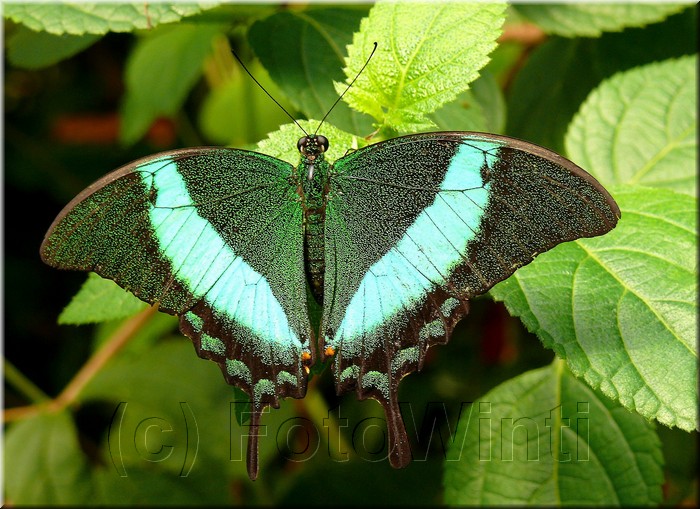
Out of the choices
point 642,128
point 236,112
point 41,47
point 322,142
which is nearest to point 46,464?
point 41,47

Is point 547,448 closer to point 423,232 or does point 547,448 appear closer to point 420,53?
point 423,232

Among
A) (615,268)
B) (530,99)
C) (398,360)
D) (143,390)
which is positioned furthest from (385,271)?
(143,390)

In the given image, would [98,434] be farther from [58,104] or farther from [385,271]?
[385,271]

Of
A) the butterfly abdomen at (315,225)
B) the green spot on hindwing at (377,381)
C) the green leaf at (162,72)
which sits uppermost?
the green leaf at (162,72)

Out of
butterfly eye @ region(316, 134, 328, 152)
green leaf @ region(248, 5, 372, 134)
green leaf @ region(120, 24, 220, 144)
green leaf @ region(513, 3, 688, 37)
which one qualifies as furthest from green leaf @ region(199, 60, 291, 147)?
butterfly eye @ region(316, 134, 328, 152)

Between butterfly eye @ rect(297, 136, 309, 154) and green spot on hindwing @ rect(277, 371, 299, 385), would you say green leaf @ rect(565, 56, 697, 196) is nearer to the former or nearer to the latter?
butterfly eye @ rect(297, 136, 309, 154)

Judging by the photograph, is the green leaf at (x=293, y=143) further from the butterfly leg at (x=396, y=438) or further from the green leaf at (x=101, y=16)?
the butterfly leg at (x=396, y=438)

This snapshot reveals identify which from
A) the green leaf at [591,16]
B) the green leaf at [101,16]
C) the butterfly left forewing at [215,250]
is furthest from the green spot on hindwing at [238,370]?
the green leaf at [591,16]
